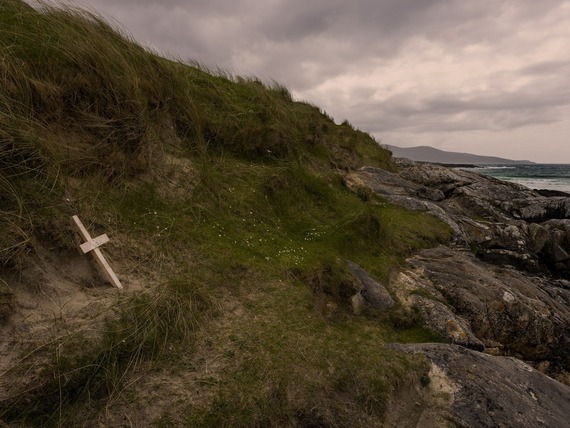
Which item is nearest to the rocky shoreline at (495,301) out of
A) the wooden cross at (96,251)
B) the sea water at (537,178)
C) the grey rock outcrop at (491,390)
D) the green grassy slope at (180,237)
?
the grey rock outcrop at (491,390)

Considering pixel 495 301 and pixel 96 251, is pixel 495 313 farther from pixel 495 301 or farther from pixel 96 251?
pixel 96 251

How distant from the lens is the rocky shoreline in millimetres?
5527

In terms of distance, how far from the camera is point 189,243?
711 cm

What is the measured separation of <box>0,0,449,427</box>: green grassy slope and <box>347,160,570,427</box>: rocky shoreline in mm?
700

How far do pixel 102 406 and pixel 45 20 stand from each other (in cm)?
802

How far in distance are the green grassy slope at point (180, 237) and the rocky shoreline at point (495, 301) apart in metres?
0.70

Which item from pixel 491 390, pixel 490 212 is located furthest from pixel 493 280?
pixel 490 212

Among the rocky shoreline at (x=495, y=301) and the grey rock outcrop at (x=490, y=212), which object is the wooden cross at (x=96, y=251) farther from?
the grey rock outcrop at (x=490, y=212)

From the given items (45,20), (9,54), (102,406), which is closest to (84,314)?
(102,406)

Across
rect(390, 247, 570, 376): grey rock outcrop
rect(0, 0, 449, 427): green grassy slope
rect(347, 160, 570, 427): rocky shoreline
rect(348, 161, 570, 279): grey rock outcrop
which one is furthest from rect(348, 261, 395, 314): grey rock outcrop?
rect(348, 161, 570, 279): grey rock outcrop

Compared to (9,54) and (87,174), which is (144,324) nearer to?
(87,174)

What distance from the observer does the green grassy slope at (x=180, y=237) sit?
4.71m

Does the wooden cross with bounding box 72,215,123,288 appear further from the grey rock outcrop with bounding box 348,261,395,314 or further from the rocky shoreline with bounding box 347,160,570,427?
the rocky shoreline with bounding box 347,160,570,427

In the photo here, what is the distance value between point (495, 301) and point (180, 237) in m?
7.42
